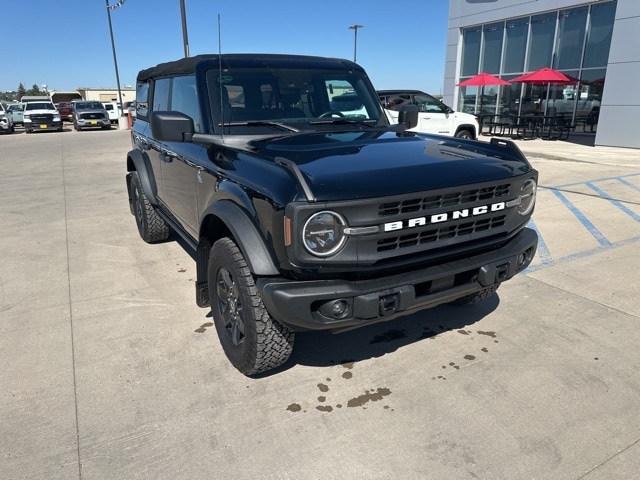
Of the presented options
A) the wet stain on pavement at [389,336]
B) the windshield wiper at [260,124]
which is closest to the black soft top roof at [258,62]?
the windshield wiper at [260,124]

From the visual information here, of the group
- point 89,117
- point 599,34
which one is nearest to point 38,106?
point 89,117

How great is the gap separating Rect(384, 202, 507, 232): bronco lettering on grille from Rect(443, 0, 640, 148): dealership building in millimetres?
14260

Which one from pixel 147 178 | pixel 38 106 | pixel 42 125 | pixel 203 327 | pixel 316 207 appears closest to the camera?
pixel 316 207

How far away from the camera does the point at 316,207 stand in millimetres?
2193

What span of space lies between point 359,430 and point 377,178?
1.30m

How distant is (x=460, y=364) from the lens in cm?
304

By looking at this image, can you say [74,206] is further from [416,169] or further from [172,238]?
[416,169]

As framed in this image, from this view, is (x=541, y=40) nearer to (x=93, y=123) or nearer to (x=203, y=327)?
(x=203, y=327)

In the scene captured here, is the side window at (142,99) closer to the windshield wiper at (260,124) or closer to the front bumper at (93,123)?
the windshield wiper at (260,124)

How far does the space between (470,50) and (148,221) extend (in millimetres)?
19264

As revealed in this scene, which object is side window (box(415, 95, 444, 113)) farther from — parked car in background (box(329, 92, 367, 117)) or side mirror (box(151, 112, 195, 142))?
side mirror (box(151, 112, 195, 142))

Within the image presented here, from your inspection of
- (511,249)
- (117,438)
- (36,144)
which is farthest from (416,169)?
(36,144)

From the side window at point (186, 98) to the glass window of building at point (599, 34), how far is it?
16.3 meters

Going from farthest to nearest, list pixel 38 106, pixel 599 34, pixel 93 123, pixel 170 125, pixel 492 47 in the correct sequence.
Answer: pixel 93 123, pixel 38 106, pixel 492 47, pixel 599 34, pixel 170 125
